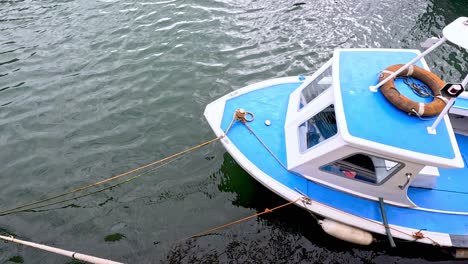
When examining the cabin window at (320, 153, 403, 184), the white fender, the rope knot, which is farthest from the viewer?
the rope knot

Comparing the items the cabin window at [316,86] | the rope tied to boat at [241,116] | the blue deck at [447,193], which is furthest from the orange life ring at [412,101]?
the rope tied to boat at [241,116]

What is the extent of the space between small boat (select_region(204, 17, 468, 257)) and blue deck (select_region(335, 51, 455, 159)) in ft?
0.06

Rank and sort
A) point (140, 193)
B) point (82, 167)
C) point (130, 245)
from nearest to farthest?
point (130, 245) → point (140, 193) → point (82, 167)

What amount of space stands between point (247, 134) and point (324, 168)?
6.14ft

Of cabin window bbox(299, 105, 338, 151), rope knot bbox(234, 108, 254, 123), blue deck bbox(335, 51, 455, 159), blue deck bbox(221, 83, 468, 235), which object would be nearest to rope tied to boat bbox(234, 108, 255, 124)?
rope knot bbox(234, 108, 254, 123)

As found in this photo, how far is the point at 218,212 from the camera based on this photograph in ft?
24.9

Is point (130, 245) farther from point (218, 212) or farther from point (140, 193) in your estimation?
point (218, 212)

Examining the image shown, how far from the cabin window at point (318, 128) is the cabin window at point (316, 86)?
55 centimetres

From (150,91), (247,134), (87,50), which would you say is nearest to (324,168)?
(247,134)

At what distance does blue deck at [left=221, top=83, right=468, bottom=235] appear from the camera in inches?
252

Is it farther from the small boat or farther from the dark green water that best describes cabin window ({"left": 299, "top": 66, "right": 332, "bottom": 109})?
the dark green water

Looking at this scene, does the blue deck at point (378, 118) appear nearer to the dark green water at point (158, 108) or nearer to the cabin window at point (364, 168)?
the cabin window at point (364, 168)

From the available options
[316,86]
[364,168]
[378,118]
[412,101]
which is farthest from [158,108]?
[412,101]

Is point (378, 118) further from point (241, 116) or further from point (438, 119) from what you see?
point (241, 116)
